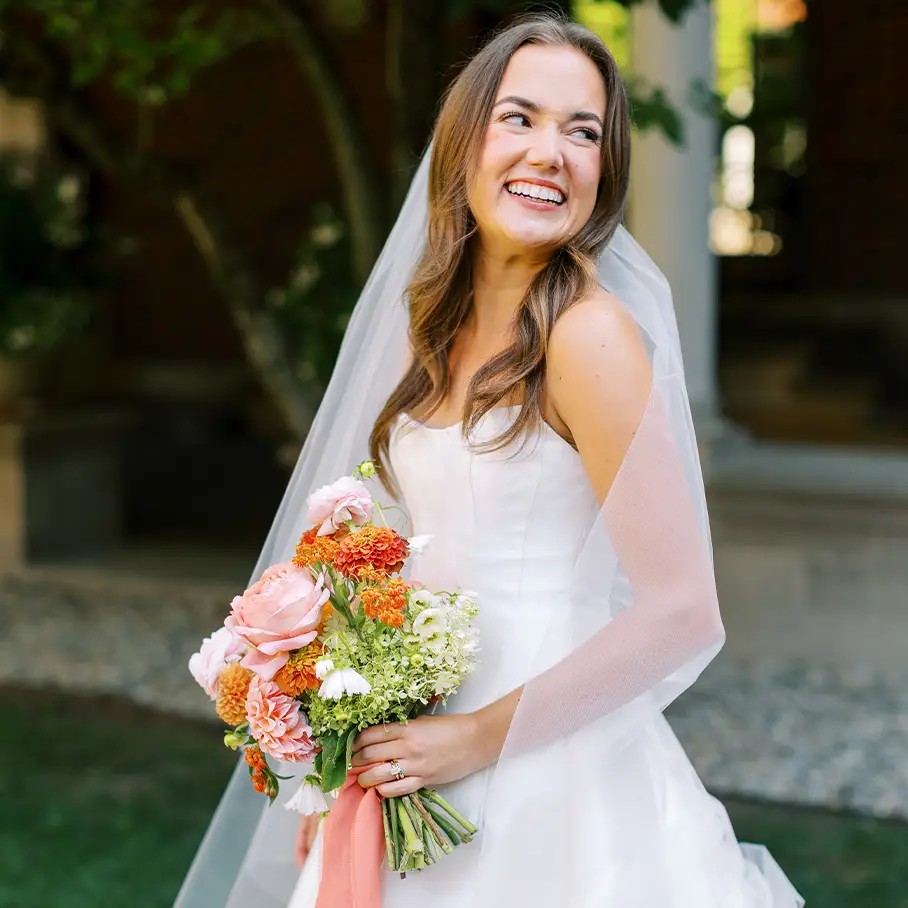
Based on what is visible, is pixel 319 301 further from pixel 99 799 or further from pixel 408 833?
pixel 408 833

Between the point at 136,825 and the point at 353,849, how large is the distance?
2.90m

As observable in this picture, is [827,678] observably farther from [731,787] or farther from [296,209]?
[296,209]

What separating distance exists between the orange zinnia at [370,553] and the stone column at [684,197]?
440 centimetres

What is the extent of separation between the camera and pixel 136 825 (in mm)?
4566

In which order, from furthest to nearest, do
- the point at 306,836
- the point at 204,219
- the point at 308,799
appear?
the point at 204,219 → the point at 306,836 → the point at 308,799

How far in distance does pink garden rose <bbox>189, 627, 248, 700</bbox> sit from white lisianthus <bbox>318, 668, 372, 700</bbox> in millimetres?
203

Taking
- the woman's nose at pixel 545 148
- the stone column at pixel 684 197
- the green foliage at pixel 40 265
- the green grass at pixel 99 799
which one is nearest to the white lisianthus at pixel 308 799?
the woman's nose at pixel 545 148

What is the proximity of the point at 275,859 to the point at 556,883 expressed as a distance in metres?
0.86

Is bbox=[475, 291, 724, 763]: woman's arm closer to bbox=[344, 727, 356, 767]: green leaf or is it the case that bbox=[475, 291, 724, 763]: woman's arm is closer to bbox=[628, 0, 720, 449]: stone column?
bbox=[344, 727, 356, 767]: green leaf

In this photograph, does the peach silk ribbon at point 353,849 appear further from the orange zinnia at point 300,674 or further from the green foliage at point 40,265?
the green foliage at point 40,265

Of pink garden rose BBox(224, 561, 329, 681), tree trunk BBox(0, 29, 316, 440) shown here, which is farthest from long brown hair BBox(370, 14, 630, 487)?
tree trunk BBox(0, 29, 316, 440)

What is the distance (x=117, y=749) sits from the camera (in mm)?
5348

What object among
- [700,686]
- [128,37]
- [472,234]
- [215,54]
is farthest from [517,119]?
[700,686]

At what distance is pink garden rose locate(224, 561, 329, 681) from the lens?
5.96 ft
